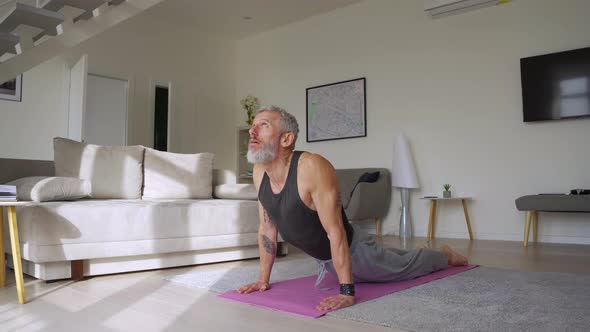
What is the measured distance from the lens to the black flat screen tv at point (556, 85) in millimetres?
4301

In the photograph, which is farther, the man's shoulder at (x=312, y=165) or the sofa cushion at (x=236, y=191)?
the sofa cushion at (x=236, y=191)

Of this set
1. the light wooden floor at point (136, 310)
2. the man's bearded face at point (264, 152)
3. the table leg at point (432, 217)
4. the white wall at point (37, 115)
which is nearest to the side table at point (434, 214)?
the table leg at point (432, 217)

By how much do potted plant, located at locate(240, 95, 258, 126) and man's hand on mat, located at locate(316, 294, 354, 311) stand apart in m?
5.53

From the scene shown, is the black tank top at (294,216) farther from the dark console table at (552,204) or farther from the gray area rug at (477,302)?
the dark console table at (552,204)

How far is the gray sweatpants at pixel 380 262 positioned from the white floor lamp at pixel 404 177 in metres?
2.54

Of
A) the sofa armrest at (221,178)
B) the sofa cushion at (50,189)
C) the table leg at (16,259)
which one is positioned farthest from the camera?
the sofa armrest at (221,178)

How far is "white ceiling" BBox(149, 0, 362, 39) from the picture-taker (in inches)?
240

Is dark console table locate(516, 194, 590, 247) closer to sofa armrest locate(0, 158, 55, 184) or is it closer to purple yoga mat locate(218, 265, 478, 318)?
purple yoga mat locate(218, 265, 478, 318)

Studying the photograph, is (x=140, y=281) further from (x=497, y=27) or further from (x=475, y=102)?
(x=497, y=27)

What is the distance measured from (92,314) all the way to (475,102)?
4.35 metres

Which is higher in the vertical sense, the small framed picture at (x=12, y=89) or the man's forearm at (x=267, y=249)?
the small framed picture at (x=12, y=89)

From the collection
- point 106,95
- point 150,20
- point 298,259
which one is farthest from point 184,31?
point 298,259

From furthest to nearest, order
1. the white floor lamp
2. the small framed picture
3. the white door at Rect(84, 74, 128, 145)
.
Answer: the white door at Rect(84, 74, 128, 145) < the small framed picture < the white floor lamp

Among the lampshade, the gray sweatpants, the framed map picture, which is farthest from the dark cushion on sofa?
the gray sweatpants
